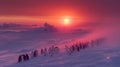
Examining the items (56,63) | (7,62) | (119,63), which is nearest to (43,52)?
(7,62)

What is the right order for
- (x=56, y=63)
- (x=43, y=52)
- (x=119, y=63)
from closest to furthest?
(x=119, y=63) < (x=56, y=63) < (x=43, y=52)

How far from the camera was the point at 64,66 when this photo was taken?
26266mm

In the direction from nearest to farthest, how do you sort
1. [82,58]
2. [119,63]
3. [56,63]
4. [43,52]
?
[119,63] → [56,63] → [82,58] → [43,52]

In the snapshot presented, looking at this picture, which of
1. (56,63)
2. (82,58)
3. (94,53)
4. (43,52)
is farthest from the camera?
(43,52)

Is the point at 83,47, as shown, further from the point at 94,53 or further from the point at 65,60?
the point at 65,60

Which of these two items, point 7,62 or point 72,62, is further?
point 7,62

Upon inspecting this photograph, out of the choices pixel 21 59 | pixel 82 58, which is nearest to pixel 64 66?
pixel 82 58

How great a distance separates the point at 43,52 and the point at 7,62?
4.69 metres

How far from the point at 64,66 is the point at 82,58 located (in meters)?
3.52

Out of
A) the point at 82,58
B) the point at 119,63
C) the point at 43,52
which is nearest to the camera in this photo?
the point at 119,63

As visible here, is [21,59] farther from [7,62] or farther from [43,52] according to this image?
[43,52]

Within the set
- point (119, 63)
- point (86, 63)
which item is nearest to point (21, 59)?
point (86, 63)

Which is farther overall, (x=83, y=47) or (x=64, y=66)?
(x=83, y=47)

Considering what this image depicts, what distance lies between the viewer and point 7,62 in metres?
31.0
